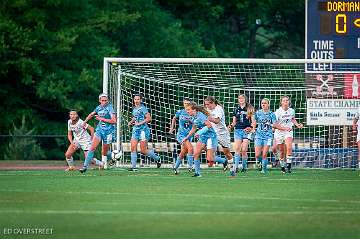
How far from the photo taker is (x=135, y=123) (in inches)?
1230

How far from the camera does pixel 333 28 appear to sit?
3170 cm

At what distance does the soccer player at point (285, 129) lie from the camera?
30547 millimetres

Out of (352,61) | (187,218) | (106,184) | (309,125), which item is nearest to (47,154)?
(309,125)

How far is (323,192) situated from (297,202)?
2.45 meters

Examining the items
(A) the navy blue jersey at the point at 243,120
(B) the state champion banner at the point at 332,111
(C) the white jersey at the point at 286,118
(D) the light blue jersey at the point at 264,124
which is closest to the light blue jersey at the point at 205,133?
(A) the navy blue jersey at the point at 243,120

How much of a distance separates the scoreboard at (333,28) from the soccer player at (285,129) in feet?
5.82

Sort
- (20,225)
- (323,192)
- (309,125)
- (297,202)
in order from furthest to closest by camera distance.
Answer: (309,125)
(323,192)
(297,202)
(20,225)

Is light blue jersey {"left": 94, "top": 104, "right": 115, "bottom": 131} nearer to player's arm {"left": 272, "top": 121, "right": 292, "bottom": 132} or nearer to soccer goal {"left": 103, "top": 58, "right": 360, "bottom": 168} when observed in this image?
soccer goal {"left": 103, "top": 58, "right": 360, "bottom": 168}

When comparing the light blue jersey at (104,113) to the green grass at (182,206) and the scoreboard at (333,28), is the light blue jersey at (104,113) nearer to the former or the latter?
the green grass at (182,206)

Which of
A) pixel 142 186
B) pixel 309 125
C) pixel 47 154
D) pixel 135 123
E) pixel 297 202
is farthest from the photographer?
pixel 47 154

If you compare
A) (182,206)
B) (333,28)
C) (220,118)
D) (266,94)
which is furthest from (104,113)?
(182,206)

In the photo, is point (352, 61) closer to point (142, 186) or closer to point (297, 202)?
point (142, 186)

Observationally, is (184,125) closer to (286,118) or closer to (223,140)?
(223,140)

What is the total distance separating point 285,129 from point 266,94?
5.86 metres
